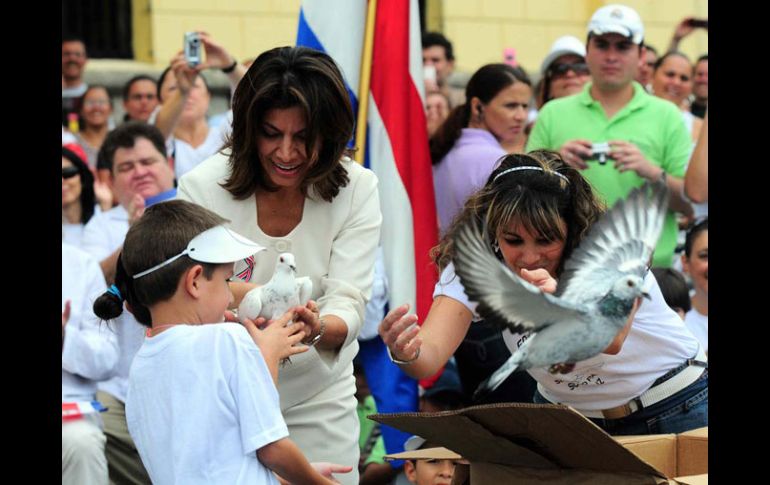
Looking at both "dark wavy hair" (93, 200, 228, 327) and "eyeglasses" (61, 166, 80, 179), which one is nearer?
"dark wavy hair" (93, 200, 228, 327)

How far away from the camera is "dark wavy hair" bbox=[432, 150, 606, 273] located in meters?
3.34

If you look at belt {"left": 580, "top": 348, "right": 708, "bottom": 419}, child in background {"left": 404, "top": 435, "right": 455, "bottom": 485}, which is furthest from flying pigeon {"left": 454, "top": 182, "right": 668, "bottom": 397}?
child in background {"left": 404, "top": 435, "right": 455, "bottom": 485}

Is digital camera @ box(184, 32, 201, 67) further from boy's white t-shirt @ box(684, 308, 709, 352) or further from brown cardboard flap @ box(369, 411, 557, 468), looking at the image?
brown cardboard flap @ box(369, 411, 557, 468)

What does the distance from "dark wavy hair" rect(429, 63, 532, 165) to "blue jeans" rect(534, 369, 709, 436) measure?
99.9 inches

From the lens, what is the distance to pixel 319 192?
3.62 m

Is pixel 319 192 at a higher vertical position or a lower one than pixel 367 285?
higher

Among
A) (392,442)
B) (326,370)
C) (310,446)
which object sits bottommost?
(392,442)

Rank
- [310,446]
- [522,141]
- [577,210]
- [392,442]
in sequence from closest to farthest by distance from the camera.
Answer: [577,210] → [310,446] → [392,442] → [522,141]

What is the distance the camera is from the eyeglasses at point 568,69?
23.3 ft

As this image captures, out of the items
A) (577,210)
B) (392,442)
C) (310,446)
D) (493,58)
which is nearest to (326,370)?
(310,446)

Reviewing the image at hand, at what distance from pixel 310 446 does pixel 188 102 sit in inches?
139

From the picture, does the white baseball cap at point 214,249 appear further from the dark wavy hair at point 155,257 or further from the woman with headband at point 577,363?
the woman with headband at point 577,363

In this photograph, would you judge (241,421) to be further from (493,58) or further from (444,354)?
(493,58)

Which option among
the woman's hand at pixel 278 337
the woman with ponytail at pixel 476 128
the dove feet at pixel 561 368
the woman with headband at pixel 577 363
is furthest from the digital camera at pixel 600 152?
the woman's hand at pixel 278 337
